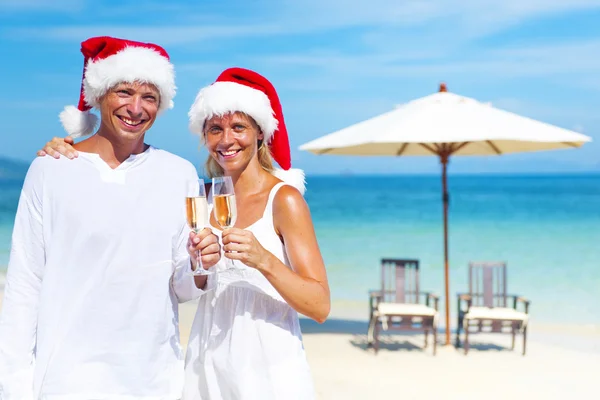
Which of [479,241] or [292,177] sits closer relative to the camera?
[292,177]

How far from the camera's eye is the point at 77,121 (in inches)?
113

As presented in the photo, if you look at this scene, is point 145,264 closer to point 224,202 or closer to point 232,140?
point 224,202

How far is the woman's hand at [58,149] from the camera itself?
2.60 m

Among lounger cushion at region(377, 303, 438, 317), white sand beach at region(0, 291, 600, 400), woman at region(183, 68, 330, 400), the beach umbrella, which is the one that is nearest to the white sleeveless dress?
woman at region(183, 68, 330, 400)

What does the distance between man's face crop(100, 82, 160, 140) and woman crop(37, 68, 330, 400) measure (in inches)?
11.1

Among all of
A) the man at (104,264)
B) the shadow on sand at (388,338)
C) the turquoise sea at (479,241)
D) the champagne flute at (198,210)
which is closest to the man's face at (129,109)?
the man at (104,264)

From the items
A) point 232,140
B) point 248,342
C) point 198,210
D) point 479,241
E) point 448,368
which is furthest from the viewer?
point 479,241

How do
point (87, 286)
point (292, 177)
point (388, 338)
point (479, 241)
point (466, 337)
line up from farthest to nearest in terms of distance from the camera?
1. point (479, 241)
2. point (388, 338)
3. point (466, 337)
4. point (292, 177)
5. point (87, 286)

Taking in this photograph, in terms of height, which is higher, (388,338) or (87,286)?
(87,286)

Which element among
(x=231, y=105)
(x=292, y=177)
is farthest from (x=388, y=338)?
(x=231, y=105)

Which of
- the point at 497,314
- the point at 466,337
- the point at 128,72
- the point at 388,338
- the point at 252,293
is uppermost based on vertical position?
the point at 128,72

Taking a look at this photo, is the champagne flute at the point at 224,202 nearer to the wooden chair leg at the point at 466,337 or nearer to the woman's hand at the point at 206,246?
the woman's hand at the point at 206,246

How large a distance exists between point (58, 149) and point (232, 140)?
67cm

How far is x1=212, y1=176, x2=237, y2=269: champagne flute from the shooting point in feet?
7.73
